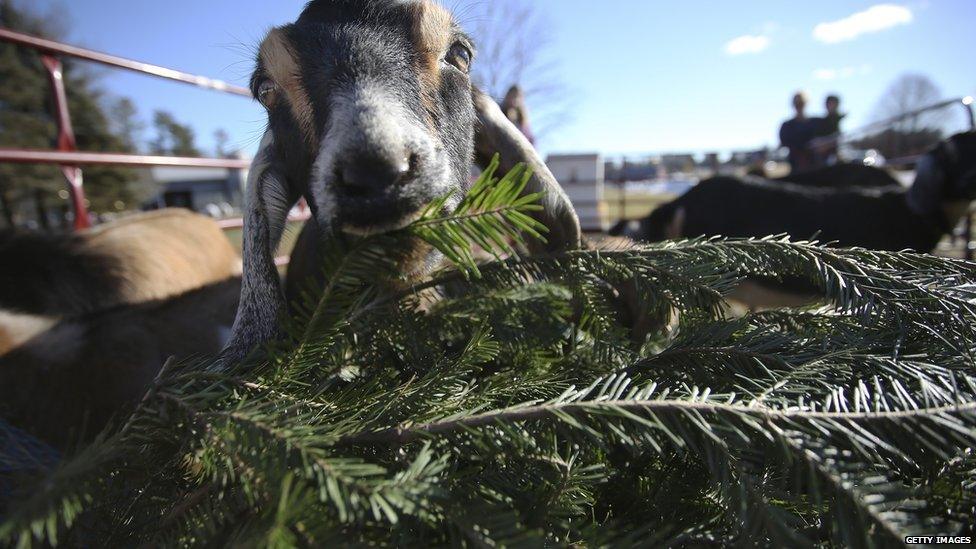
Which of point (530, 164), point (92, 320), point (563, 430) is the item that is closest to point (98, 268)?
point (92, 320)

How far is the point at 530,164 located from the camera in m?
1.95

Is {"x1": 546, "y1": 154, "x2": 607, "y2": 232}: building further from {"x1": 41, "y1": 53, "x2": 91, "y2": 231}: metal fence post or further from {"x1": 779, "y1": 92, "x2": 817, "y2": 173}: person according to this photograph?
{"x1": 41, "y1": 53, "x2": 91, "y2": 231}: metal fence post

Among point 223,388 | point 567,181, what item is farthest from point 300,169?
point 567,181

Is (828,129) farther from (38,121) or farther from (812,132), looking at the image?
(38,121)

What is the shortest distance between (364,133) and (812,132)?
37.4 feet

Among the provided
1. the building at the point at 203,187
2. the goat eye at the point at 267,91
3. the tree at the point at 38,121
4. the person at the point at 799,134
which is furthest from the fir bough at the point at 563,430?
the building at the point at 203,187

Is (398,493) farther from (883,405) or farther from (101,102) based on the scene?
(101,102)

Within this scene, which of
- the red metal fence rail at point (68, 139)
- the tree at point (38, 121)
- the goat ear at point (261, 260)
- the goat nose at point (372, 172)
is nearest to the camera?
the goat nose at point (372, 172)

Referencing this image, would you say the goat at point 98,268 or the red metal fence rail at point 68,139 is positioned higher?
the red metal fence rail at point 68,139

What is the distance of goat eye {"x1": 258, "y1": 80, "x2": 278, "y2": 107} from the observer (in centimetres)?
201

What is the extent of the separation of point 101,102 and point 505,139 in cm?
2993

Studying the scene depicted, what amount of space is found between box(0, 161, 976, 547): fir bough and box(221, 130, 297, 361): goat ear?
0.39m

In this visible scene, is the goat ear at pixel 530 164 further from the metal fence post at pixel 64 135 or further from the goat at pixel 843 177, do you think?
the goat at pixel 843 177

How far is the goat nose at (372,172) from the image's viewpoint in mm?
1340
